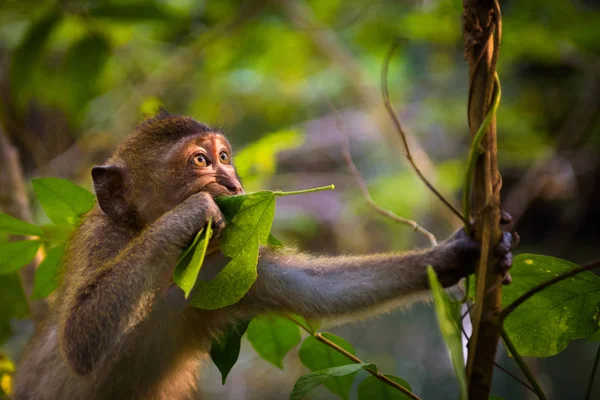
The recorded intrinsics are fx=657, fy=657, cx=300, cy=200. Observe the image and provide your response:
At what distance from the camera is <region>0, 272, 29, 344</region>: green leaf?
2.93 meters

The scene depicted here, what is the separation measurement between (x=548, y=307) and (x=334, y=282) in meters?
0.91

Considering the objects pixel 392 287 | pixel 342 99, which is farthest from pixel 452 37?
pixel 392 287

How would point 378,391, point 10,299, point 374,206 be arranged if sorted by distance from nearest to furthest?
point 378,391 → point 374,206 → point 10,299

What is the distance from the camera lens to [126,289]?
7.56 ft

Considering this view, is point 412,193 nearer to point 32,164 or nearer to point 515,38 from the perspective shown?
point 515,38

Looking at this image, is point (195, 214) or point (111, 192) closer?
point (195, 214)

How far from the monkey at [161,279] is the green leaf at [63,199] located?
0.08 meters

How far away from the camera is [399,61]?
6.71 m

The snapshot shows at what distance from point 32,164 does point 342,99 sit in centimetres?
377

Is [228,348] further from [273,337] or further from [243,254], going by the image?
[243,254]

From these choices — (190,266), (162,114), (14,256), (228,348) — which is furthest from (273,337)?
(162,114)

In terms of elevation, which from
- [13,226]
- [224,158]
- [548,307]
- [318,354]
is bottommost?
[318,354]

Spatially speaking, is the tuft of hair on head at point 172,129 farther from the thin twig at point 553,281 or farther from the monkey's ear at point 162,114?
the thin twig at point 553,281

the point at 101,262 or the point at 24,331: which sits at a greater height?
the point at 101,262
